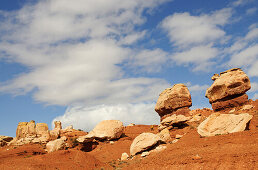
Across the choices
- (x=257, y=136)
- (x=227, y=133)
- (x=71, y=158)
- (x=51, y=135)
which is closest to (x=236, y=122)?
(x=227, y=133)

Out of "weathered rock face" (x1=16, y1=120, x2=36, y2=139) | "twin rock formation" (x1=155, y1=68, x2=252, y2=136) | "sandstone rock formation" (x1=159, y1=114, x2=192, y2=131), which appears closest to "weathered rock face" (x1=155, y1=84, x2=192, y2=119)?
"twin rock formation" (x1=155, y1=68, x2=252, y2=136)

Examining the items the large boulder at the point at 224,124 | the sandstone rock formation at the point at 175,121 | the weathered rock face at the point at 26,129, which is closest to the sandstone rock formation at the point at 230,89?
the sandstone rock formation at the point at 175,121

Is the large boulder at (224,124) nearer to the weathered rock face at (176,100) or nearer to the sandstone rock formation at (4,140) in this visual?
the weathered rock face at (176,100)

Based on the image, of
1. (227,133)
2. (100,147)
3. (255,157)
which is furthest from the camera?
(100,147)

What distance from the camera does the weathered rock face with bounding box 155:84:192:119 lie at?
1378 inches

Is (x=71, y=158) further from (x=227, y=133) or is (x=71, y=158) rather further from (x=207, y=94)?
(x=207, y=94)

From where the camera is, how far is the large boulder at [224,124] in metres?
17.6

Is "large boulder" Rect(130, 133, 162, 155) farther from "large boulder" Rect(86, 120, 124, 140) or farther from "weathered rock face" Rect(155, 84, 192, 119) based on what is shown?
"weathered rock face" Rect(155, 84, 192, 119)

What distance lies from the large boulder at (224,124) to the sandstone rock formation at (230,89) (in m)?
12.3

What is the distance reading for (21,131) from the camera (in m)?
40.1

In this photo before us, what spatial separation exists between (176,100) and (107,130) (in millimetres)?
12976

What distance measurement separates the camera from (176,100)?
3525 cm

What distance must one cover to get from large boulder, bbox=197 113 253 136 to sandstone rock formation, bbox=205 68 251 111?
12.3 metres

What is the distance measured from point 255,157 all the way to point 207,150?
3.59 meters
